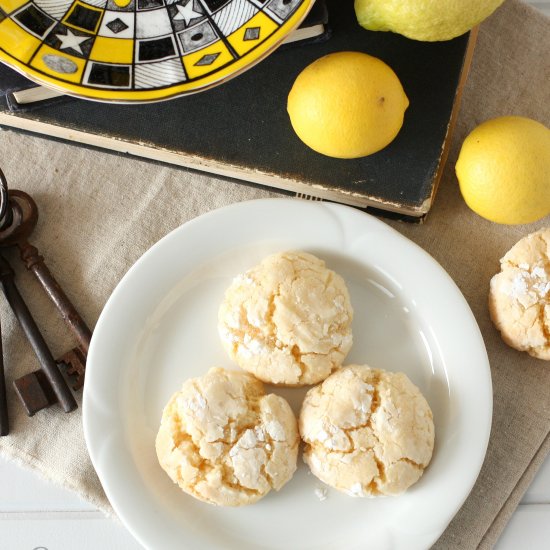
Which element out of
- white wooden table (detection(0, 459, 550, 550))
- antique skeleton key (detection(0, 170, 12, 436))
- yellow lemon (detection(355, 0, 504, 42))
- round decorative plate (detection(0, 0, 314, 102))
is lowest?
white wooden table (detection(0, 459, 550, 550))

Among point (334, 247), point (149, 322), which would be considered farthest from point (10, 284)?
point (334, 247)

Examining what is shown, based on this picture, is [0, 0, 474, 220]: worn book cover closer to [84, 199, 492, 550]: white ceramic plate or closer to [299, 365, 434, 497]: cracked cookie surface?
[84, 199, 492, 550]: white ceramic plate

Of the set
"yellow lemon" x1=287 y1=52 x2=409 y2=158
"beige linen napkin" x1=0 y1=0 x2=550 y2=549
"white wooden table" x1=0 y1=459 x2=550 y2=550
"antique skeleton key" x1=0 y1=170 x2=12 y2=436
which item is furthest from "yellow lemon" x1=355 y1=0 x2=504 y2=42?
"white wooden table" x1=0 y1=459 x2=550 y2=550

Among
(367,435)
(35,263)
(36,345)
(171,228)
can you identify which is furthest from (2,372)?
(367,435)

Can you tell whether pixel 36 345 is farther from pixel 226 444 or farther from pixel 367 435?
pixel 367 435

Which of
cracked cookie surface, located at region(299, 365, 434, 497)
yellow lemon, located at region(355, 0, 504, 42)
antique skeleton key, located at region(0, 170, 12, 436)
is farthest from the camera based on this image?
antique skeleton key, located at region(0, 170, 12, 436)

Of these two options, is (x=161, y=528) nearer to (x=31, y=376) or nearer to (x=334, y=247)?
(x=31, y=376)

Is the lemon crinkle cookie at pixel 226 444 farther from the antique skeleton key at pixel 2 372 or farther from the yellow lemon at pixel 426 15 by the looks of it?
the yellow lemon at pixel 426 15
